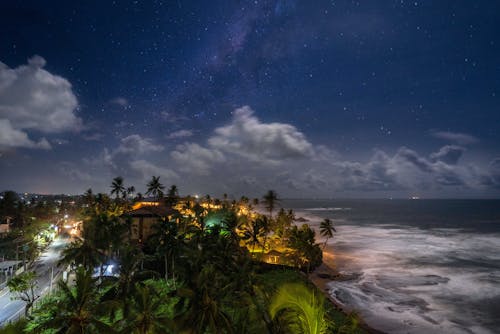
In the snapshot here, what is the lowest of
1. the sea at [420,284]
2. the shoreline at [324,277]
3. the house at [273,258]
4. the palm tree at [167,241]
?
the sea at [420,284]

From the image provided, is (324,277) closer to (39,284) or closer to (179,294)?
(179,294)

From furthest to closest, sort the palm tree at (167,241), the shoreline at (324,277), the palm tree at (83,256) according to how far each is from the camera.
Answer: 1. the shoreline at (324,277)
2. the palm tree at (167,241)
3. the palm tree at (83,256)

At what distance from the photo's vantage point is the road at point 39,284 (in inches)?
1224

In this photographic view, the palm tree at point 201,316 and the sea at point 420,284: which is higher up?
the palm tree at point 201,316

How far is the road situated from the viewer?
3109 centimetres

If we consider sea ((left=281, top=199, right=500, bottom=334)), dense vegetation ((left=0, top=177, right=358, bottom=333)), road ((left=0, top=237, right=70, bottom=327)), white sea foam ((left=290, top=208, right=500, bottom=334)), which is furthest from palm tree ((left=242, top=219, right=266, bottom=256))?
road ((left=0, top=237, right=70, bottom=327))

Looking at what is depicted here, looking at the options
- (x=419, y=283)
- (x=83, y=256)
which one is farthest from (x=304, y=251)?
(x=83, y=256)

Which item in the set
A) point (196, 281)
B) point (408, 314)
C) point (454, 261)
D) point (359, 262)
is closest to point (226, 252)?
point (196, 281)


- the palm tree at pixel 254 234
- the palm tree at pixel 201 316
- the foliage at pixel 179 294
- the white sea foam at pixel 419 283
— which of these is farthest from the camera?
the palm tree at pixel 254 234

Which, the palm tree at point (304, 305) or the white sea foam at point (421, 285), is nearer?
the palm tree at point (304, 305)

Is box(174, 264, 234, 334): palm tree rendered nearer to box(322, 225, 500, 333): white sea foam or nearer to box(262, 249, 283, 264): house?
box(322, 225, 500, 333): white sea foam

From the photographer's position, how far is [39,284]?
41156 mm

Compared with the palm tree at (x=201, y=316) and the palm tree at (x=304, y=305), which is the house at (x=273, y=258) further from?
the palm tree at (x=304, y=305)

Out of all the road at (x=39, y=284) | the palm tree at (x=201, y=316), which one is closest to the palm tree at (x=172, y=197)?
the road at (x=39, y=284)
